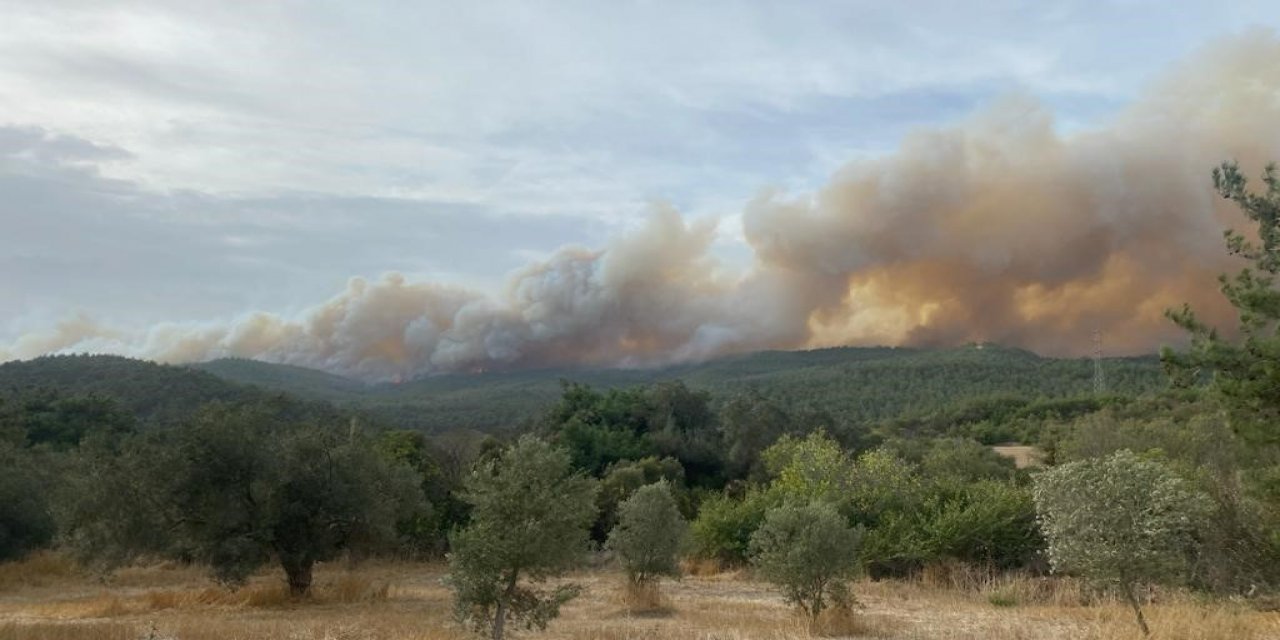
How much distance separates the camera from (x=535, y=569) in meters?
19.8

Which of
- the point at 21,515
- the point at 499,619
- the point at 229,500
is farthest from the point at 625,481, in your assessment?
the point at 499,619

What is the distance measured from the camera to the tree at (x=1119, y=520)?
63.4ft

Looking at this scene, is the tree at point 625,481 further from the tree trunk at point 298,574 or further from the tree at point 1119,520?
the tree at point 1119,520

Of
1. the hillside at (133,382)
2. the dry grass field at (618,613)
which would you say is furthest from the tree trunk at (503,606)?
the hillside at (133,382)

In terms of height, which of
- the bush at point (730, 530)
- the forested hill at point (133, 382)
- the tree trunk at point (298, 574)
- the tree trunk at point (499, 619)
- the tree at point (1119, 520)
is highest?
the forested hill at point (133, 382)

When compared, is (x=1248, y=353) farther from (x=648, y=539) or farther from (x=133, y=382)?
(x=133, y=382)

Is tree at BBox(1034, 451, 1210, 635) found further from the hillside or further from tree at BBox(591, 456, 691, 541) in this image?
the hillside

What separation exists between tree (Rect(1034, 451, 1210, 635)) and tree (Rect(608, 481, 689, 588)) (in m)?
13.8

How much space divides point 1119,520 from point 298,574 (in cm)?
2418

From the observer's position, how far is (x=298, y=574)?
101 ft

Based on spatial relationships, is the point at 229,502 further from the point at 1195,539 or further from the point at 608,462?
the point at 608,462

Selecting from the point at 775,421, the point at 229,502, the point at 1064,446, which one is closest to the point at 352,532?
the point at 229,502

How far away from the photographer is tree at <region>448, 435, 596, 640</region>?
63.6ft

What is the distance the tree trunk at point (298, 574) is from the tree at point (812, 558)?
1530cm
